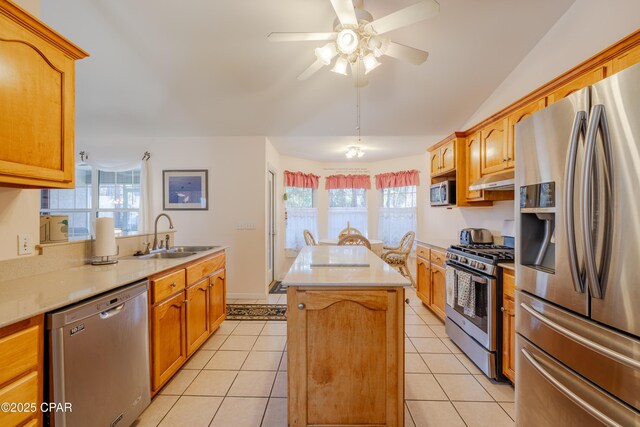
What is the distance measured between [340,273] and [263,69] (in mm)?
2231

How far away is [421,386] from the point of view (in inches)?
76.2

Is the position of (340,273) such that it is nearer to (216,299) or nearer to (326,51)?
(326,51)

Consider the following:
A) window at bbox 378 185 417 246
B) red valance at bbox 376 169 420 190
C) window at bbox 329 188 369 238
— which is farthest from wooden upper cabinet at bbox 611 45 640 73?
window at bbox 329 188 369 238

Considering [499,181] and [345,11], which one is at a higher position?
[345,11]

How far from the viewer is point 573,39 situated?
2082 mm

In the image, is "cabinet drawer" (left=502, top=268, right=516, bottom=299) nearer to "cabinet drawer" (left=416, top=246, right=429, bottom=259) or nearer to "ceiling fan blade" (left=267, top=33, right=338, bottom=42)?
"cabinet drawer" (left=416, top=246, right=429, bottom=259)

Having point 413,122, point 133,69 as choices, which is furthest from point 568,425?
point 133,69

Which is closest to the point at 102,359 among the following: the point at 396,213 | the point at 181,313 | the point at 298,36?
the point at 181,313

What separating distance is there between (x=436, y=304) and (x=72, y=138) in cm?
349

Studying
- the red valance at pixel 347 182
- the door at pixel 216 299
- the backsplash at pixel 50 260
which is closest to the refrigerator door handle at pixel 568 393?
the door at pixel 216 299

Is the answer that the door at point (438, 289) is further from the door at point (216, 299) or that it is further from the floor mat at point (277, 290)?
the door at point (216, 299)

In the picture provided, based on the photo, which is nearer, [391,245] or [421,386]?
[421,386]

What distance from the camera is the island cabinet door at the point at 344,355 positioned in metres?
1.41

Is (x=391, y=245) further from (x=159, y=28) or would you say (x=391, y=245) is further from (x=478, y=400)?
(x=159, y=28)
